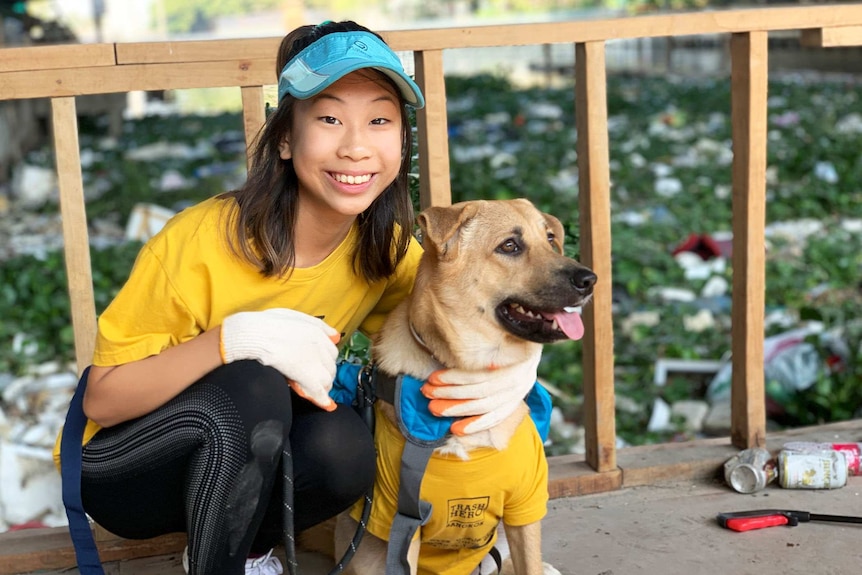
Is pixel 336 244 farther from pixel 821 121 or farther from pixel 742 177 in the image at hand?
pixel 821 121

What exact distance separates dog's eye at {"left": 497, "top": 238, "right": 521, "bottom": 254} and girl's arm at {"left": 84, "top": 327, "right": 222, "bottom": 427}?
69cm

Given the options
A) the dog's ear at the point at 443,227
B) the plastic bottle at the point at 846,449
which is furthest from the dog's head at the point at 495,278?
the plastic bottle at the point at 846,449

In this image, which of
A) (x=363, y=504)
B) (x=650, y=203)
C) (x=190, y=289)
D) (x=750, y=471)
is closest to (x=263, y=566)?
(x=363, y=504)

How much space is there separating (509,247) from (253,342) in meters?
0.66

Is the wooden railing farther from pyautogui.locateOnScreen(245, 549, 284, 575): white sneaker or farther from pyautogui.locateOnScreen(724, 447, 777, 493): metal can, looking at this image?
pyautogui.locateOnScreen(245, 549, 284, 575): white sneaker

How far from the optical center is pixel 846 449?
9.69 ft

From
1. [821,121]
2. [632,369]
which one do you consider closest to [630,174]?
[821,121]

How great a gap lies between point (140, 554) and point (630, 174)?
6.26 m

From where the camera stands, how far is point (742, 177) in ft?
9.53

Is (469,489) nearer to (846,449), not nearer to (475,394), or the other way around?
(475,394)

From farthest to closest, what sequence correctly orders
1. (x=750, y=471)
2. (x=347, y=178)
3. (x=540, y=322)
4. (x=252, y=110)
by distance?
(x=750, y=471)
(x=252, y=110)
(x=540, y=322)
(x=347, y=178)

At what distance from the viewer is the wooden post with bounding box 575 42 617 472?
107 inches

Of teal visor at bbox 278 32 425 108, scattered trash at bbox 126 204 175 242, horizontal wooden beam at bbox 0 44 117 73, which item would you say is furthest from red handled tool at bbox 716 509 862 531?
scattered trash at bbox 126 204 175 242

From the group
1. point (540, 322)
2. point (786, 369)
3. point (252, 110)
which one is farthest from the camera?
point (786, 369)
